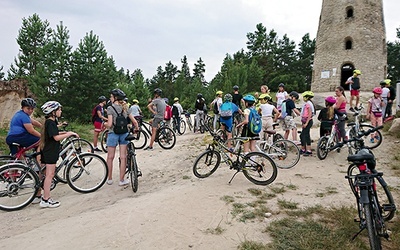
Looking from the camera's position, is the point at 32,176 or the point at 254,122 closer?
the point at 32,176

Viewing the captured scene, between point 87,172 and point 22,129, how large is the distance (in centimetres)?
138

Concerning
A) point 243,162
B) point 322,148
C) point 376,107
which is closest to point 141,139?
point 243,162

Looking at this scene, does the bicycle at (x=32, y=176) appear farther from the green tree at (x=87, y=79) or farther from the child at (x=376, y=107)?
the green tree at (x=87, y=79)

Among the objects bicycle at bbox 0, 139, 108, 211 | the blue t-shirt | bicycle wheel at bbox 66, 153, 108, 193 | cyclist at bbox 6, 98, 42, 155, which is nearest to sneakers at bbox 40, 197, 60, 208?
bicycle at bbox 0, 139, 108, 211

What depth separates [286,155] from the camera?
666 centimetres

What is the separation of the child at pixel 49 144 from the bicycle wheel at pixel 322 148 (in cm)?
572

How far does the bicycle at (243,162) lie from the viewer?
532cm

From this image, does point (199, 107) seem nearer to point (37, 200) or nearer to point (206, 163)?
point (206, 163)

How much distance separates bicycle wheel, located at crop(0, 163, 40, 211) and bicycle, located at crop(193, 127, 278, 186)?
2963 millimetres

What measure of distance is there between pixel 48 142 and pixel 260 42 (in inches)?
1738

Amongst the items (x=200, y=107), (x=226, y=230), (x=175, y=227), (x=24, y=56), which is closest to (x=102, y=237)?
(x=175, y=227)

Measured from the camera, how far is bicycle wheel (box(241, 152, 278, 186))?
209 inches

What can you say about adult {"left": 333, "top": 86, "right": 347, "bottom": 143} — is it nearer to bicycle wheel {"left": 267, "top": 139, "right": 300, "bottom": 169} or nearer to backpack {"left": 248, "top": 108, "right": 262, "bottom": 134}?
bicycle wheel {"left": 267, "top": 139, "right": 300, "bottom": 169}

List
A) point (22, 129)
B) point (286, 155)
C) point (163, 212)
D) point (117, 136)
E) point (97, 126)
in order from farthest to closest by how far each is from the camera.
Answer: point (97, 126)
point (286, 155)
point (117, 136)
point (22, 129)
point (163, 212)
